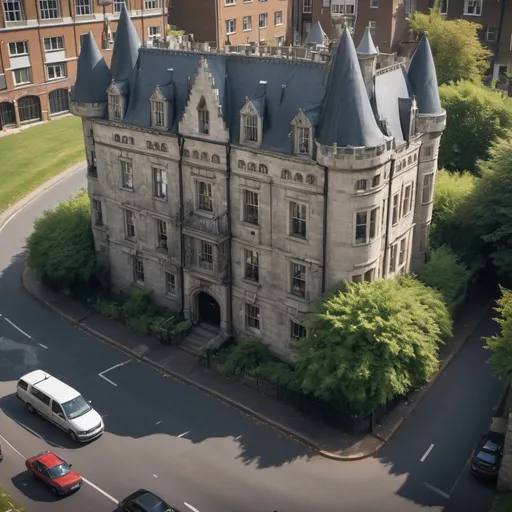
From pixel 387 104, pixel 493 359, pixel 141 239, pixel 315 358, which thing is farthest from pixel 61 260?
pixel 493 359

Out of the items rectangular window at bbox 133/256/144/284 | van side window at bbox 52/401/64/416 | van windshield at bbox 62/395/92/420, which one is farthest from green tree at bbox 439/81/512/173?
van side window at bbox 52/401/64/416

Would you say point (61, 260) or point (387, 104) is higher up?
point (387, 104)

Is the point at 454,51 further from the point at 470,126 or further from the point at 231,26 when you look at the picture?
the point at 231,26

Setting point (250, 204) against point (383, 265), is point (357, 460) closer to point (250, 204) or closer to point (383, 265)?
point (383, 265)

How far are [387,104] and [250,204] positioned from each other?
416 inches

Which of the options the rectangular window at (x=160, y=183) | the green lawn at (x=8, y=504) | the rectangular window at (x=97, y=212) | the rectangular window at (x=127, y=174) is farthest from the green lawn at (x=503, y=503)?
the rectangular window at (x=97, y=212)

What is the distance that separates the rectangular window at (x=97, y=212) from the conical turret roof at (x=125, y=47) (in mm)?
9792

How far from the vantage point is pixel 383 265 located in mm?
43906

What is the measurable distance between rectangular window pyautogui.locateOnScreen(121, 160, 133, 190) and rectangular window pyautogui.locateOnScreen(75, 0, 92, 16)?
182 feet

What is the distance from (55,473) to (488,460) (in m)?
22.7

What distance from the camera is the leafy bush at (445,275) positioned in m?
46.7

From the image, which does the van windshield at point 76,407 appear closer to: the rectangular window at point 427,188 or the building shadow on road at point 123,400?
the building shadow on road at point 123,400

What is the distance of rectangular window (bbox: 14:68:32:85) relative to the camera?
90.2m

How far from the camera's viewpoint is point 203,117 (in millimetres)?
43438
